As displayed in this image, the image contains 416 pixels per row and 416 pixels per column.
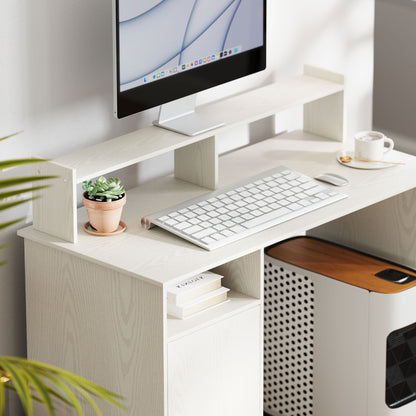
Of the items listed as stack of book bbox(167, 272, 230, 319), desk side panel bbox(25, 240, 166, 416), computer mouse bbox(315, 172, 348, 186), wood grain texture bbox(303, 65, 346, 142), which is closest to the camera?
desk side panel bbox(25, 240, 166, 416)

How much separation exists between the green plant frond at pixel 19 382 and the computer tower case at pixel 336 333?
51.1 inches

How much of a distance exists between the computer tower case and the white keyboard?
9.4 inches

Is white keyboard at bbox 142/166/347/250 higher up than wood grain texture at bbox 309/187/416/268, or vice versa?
white keyboard at bbox 142/166/347/250

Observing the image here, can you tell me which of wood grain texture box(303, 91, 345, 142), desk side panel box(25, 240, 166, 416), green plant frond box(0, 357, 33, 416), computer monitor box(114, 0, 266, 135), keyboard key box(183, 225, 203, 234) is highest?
computer monitor box(114, 0, 266, 135)

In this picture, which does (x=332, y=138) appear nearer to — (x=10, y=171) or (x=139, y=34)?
(x=139, y=34)

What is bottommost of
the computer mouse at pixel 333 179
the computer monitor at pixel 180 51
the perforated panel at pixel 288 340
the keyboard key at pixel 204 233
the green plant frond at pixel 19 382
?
the perforated panel at pixel 288 340

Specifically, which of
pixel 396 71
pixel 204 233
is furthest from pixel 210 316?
pixel 396 71

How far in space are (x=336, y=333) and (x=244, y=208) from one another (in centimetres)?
45

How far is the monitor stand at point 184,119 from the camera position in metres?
2.49

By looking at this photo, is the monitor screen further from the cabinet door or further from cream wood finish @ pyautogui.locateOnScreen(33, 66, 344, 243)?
the cabinet door

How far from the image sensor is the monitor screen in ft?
7.54

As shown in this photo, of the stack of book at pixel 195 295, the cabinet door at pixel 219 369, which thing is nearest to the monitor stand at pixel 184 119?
the stack of book at pixel 195 295

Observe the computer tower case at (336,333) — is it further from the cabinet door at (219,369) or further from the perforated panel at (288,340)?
the cabinet door at (219,369)

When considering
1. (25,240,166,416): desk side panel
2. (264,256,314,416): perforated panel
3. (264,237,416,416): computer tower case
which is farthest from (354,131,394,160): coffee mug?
(25,240,166,416): desk side panel
